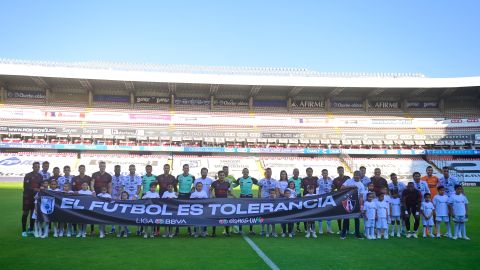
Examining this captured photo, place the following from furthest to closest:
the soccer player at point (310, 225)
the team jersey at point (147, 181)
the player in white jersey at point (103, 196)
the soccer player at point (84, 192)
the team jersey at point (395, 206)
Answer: the team jersey at point (147, 181), the team jersey at point (395, 206), the soccer player at point (310, 225), the soccer player at point (84, 192), the player in white jersey at point (103, 196)

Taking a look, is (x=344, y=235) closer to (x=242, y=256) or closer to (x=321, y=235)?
(x=321, y=235)

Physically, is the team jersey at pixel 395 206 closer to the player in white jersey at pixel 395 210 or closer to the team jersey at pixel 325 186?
the player in white jersey at pixel 395 210

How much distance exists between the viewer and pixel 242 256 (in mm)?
6535

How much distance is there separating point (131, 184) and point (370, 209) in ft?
20.3

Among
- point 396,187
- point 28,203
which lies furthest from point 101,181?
point 396,187

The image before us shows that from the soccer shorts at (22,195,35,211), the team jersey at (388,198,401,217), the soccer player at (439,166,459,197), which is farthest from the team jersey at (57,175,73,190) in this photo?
the soccer player at (439,166,459,197)

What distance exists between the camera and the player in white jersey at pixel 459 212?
8.76 meters

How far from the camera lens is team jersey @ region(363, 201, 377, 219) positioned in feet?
28.4

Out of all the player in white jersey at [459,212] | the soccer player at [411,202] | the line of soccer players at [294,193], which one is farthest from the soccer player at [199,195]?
the player in white jersey at [459,212]

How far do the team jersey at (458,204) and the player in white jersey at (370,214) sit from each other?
2.06 meters

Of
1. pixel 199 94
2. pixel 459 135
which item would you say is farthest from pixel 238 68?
pixel 459 135

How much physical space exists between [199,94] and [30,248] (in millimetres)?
33304

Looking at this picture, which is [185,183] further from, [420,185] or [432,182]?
[432,182]

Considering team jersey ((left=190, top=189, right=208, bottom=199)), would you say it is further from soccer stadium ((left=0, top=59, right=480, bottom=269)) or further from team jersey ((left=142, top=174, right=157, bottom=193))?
soccer stadium ((left=0, top=59, right=480, bottom=269))
